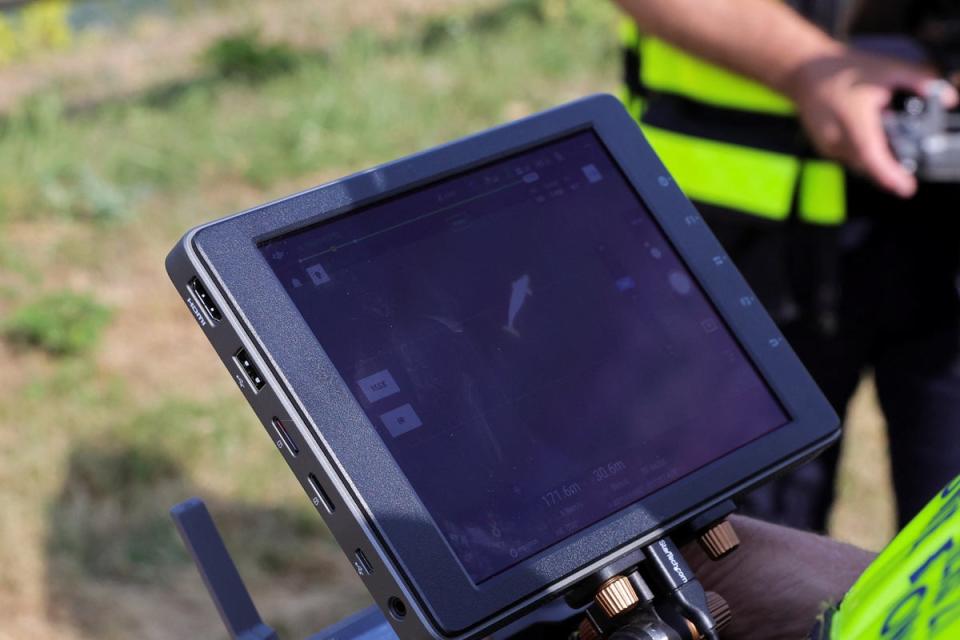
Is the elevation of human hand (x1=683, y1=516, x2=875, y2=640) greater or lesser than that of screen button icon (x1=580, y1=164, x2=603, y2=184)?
lesser

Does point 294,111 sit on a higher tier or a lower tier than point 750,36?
higher

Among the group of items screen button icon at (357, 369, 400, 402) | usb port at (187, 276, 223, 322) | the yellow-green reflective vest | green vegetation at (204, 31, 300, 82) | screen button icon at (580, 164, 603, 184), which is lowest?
the yellow-green reflective vest

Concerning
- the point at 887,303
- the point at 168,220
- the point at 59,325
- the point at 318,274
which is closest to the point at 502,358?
the point at 318,274

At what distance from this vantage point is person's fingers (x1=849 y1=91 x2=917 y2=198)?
1675 mm

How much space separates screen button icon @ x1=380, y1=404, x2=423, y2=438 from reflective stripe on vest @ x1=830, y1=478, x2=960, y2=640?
1.18ft

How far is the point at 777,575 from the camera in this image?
1132mm

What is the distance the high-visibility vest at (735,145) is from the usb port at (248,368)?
0.99m

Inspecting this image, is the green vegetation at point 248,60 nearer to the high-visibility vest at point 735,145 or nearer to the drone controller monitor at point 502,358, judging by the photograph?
the high-visibility vest at point 735,145

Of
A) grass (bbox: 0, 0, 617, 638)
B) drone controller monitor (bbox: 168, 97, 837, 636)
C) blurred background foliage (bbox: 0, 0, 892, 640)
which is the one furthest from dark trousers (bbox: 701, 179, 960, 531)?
grass (bbox: 0, 0, 617, 638)

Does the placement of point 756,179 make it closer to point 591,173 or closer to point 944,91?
point 944,91

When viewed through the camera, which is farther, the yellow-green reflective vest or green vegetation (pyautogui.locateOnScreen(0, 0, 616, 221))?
green vegetation (pyautogui.locateOnScreen(0, 0, 616, 221))

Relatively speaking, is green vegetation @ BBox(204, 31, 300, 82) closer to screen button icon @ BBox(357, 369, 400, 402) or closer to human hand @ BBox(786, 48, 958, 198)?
human hand @ BBox(786, 48, 958, 198)

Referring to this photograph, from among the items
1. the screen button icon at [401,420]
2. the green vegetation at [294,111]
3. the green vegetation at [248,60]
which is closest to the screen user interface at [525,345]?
the screen button icon at [401,420]

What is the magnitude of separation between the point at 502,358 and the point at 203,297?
260 millimetres
